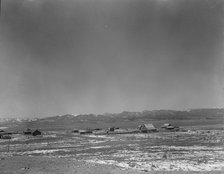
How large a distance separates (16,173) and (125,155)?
684 inches

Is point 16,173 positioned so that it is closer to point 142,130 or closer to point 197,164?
point 197,164

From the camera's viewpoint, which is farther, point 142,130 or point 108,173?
point 142,130

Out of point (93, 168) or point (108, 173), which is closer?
point (108, 173)

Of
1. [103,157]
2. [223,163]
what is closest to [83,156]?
[103,157]

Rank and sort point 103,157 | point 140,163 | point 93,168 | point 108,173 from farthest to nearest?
1. point 103,157
2. point 140,163
3. point 93,168
4. point 108,173

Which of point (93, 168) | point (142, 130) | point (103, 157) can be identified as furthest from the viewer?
point (142, 130)

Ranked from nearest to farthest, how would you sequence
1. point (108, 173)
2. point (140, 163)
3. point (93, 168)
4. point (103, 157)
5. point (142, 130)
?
point (108, 173), point (93, 168), point (140, 163), point (103, 157), point (142, 130)

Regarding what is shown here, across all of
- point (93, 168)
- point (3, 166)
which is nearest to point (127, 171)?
point (93, 168)

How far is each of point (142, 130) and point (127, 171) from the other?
228 ft

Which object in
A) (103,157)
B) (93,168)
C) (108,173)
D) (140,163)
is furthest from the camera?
(103,157)

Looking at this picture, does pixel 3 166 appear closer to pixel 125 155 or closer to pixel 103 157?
pixel 103 157

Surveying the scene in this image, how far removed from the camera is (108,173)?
33594mm

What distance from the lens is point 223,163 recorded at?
37.5 metres

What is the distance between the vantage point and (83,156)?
50125 mm
